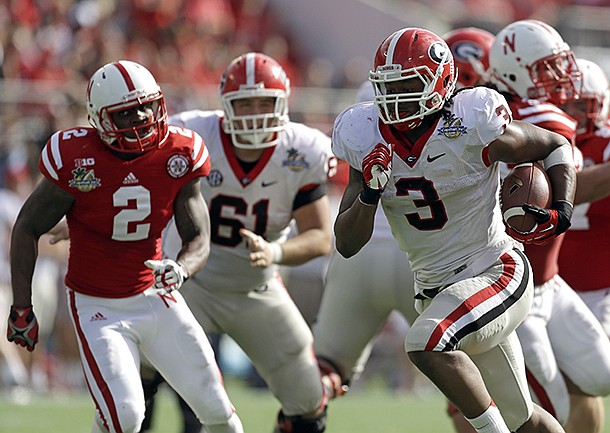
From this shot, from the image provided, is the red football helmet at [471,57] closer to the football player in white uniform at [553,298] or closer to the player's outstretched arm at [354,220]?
the football player in white uniform at [553,298]

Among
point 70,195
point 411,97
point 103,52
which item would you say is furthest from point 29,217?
point 103,52

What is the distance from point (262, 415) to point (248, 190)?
2750mm

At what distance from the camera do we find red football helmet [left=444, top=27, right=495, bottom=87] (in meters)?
5.64

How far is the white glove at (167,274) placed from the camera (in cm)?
439

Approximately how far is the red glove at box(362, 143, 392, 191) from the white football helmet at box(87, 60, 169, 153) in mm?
1075

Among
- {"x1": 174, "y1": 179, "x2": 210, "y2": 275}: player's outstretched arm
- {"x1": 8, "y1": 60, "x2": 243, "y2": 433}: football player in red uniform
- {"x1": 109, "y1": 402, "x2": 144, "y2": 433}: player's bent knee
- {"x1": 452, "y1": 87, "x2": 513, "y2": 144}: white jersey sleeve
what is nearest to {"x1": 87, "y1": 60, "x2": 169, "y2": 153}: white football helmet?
{"x1": 8, "y1": 60, "x2": 243, "y2": 433}: football player in red uniform

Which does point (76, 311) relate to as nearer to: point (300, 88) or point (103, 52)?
point (103, 52)

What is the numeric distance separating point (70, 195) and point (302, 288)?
214 inches

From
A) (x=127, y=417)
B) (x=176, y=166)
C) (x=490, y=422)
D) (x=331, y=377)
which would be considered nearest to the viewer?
(x=490, y=422)

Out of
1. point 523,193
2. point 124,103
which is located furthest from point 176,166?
point 523,193

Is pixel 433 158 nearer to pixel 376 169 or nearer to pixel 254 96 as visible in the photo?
pixel 376 169

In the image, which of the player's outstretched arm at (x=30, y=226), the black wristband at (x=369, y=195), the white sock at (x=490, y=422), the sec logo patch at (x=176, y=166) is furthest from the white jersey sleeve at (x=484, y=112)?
the player's outstretched arm at (x=30, y=226)

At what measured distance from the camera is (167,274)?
14.4 ft

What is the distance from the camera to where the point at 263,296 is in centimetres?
540
